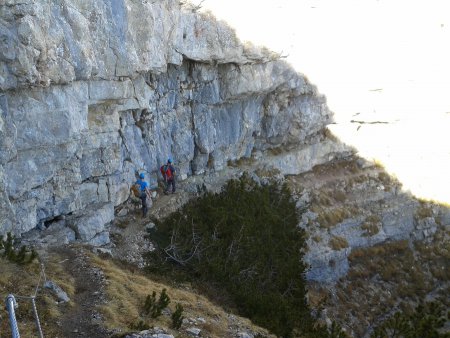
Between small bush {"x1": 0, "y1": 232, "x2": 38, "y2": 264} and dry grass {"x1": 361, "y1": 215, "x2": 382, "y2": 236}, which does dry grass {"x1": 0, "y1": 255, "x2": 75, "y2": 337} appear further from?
dry grass {"x1": 361, "y1": 215, "x2": 382, "y2": 236}

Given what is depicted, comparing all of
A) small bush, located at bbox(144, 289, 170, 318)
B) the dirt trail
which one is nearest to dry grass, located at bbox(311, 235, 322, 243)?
the dirt trail

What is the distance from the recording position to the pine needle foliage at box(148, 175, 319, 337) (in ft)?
73.3

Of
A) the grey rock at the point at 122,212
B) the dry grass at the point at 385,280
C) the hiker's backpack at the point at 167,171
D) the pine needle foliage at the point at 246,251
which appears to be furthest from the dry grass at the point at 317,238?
the grey rock at the point at 122,212

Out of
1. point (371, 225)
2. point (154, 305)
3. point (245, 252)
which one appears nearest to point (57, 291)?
point (154, 305)

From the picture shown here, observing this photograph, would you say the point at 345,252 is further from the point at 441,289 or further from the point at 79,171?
the point at 79,171

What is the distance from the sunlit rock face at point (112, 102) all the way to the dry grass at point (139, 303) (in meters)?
3.47

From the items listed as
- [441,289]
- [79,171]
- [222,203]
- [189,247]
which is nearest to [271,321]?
[189,247]

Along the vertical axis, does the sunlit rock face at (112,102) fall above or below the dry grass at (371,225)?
above

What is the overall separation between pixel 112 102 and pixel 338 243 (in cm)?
1788

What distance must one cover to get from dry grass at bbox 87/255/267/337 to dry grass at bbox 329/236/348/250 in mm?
14693

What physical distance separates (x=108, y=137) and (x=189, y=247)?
6.11m

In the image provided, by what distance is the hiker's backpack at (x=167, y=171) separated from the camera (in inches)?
1070

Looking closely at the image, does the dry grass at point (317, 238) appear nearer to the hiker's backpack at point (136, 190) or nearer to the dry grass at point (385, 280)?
the dry grass at point (385, 280)

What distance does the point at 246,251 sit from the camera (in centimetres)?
2548
